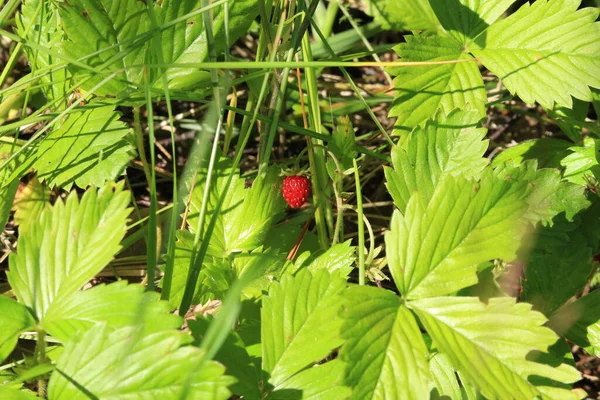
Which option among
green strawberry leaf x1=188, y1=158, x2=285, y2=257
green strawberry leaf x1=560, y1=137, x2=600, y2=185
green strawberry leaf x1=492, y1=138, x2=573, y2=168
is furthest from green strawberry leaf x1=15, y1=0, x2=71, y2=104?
green strawberry leaf x1=560, y1=137, x2=600, y2=185

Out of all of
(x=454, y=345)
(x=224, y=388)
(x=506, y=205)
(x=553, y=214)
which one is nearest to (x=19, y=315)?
(x=224, y=388)

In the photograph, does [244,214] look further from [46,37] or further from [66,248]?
[46,37]

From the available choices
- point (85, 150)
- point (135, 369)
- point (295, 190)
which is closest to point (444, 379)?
point (295, 190)

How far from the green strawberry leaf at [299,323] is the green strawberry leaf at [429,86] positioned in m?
0.64

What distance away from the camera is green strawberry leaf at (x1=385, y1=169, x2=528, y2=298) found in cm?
124

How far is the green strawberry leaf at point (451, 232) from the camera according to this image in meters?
1.24

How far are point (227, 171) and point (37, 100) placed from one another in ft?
3.48

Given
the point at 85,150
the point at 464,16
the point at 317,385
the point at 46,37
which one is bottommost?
the point at 317,385

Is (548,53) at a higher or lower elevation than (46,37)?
lower

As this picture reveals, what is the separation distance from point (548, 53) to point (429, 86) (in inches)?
13.0

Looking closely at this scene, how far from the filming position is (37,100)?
2.33 m

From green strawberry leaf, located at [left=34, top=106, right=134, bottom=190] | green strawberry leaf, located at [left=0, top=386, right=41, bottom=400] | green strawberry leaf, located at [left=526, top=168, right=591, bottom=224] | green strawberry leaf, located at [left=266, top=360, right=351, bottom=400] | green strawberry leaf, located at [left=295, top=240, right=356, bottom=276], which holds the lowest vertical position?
green strawberry leaf, located at [left=266, top=360, right=351, bottom=400]

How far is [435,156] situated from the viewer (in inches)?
60.3

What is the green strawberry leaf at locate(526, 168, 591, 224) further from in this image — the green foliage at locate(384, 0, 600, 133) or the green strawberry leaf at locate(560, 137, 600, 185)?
the green foliage at locate(384, 0, 600, 133)
